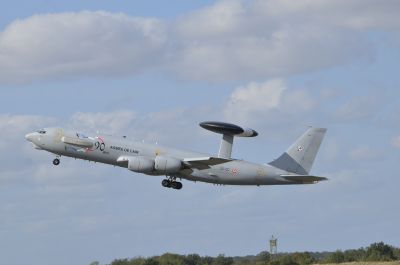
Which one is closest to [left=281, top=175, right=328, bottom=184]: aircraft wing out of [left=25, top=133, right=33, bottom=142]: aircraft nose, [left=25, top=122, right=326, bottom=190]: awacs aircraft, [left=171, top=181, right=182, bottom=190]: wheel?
[left=25, top=122, right=326, bottom=190]: awacs aircraft

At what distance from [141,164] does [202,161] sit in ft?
22.9

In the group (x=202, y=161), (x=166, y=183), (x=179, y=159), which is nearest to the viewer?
(x=202, y=161)

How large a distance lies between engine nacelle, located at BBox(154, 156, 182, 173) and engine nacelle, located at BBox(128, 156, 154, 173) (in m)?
0.70

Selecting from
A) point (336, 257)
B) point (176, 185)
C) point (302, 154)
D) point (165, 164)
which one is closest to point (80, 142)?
point (165, 164)

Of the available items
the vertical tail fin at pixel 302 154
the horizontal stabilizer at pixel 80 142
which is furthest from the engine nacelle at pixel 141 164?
the vertical tail fin at pixel 302 154

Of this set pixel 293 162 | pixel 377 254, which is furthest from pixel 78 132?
pixel 377 254

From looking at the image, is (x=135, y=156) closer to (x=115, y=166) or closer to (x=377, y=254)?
(x=115, y=166)

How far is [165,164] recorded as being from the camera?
5379 inches

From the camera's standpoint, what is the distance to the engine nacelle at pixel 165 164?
136500 mm

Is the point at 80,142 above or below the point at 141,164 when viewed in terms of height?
above

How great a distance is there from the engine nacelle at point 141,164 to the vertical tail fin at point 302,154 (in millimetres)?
15124

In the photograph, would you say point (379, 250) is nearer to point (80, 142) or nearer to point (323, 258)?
point (323, 258)

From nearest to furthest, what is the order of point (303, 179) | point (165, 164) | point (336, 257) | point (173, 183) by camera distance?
point (165, 164) < point (303, 179) < point (173, 183) < point (336, 257)

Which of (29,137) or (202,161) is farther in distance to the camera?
(29,137)
